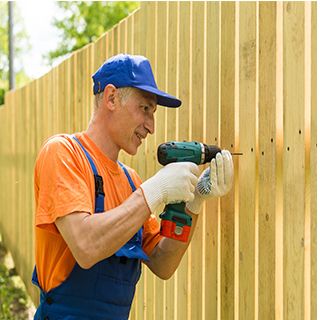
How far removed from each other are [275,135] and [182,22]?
4.06ft

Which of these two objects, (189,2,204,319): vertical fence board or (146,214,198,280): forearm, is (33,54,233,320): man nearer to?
(146,214,198,280): forearm

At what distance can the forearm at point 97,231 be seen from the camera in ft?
7.88

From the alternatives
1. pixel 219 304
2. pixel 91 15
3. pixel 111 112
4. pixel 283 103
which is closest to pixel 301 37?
pixel 283 103

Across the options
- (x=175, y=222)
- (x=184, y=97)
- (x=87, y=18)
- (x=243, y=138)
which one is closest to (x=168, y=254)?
(x=175, y=222)

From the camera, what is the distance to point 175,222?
9.20 ft

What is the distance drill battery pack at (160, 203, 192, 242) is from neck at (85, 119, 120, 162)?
38cm

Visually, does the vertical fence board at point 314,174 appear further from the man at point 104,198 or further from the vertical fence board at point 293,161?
the man at point 104,198

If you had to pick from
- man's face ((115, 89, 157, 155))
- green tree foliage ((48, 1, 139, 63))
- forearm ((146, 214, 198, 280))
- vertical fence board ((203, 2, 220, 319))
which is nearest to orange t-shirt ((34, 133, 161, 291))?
man's face ((115, 89, 157, 155))

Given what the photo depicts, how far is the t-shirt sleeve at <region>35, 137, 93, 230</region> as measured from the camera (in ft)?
8.13

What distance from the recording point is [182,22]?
350 cm

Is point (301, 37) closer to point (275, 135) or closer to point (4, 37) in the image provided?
point (275, 135)

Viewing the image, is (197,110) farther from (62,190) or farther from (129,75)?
(62,190)

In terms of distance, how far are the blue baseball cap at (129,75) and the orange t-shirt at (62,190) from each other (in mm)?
302

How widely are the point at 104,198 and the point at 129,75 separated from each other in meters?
0.58
